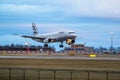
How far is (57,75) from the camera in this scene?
5166 cm

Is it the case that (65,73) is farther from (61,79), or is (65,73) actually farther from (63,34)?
(63,34)

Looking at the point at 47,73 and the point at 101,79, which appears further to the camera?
the point at 47,73

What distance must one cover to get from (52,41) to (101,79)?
96.5 m

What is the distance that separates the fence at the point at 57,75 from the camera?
4706 cm

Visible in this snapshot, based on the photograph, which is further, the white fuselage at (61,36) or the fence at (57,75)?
Answer: the white fuselage at (61,36)

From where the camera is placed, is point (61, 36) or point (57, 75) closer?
point (57, 75)

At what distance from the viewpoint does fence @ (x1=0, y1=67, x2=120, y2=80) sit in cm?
4706

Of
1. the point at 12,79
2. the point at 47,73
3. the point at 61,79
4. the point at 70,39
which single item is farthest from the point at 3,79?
the point at 70,39

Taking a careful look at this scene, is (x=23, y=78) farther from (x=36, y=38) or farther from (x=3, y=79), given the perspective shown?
(x=36, y=38)

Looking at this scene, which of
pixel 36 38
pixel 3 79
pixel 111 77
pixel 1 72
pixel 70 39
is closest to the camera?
pixel 3 79

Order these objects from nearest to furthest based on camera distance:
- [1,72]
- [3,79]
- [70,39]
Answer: [3,79], [1,72], [70,39]

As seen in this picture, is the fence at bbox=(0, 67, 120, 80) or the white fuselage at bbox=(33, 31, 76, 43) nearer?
the fence at bbox=(0, 67, 120, 80)

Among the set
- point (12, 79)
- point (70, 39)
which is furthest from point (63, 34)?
point (12, 79)

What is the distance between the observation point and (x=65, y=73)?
54.2m
